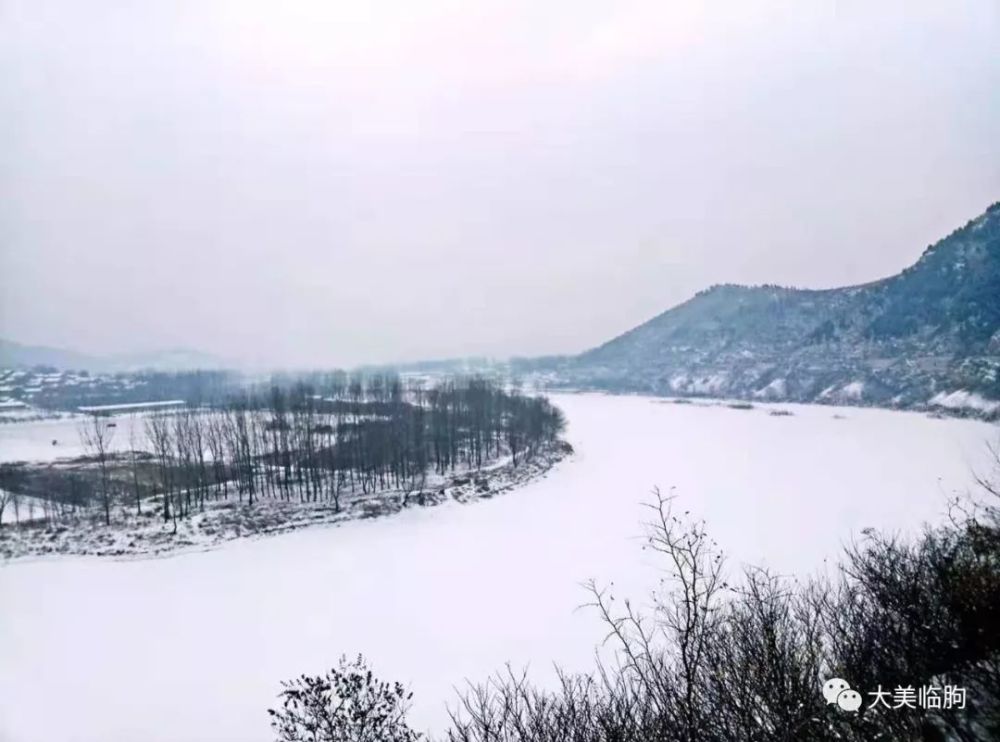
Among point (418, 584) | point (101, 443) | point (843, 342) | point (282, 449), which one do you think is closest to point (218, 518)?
point (101, 443)

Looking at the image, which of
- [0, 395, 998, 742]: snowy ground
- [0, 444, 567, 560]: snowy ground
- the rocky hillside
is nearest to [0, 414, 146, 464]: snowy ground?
[0, 444, 567, 560]: snowy ground

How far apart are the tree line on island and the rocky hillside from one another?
12.1 ft

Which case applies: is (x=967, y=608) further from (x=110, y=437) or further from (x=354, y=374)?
(x=354, y=374)

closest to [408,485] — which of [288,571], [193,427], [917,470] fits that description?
[288,571]

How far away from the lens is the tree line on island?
6.70 metres

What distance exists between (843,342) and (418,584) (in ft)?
34.2

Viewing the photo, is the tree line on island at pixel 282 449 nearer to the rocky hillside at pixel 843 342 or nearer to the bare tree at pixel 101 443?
the bare tree at pixel 101 443

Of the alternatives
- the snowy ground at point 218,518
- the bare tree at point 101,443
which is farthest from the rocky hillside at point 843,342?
the bare tree at point 101,443

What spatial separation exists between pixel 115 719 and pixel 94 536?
3.79 m

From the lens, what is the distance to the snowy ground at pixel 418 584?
10.8 feet

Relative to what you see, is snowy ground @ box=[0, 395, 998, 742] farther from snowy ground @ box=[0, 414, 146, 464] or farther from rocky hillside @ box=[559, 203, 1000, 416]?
snowy ground @ box=[0, 414, 146, 464]

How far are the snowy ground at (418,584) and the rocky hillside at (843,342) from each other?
0.65 metres

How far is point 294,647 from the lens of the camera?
12.8ft

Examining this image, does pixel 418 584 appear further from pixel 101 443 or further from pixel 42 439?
pixel 101 443
